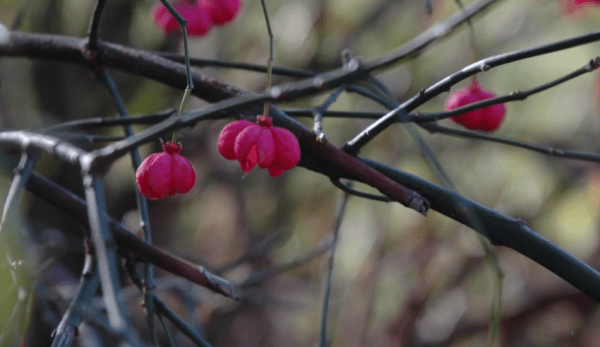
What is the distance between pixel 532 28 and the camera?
3.54 meters

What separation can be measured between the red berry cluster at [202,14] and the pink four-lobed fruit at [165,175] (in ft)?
2.42

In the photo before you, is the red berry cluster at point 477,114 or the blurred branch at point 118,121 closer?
the blurred branch at point 118,121

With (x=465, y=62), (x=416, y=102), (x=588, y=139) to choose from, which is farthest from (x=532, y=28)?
(x=416, y=102)

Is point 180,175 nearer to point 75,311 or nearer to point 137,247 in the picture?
point 137,247

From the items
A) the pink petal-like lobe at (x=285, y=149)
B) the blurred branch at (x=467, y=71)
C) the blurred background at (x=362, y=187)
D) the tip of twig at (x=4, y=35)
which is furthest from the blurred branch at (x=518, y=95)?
the blurred background at (x=362, y=187)

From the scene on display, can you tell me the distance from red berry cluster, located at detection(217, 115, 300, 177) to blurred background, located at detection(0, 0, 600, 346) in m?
1.86

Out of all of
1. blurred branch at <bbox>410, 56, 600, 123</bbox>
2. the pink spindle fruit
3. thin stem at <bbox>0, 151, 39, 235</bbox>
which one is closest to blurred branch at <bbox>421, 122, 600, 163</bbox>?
blurred branch at <bbox>410, 56, 600, 123</bbox>

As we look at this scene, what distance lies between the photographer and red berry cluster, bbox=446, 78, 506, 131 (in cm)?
114

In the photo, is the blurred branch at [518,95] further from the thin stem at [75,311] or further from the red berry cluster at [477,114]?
the thin stem at [75,311]

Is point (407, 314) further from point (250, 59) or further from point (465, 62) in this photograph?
point (250, 59)

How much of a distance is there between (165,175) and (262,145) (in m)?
0.15

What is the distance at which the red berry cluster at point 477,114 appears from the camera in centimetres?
114

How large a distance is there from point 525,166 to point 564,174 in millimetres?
464

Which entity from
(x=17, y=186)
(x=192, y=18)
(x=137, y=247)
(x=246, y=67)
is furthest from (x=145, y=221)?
(x=192, y=18)
